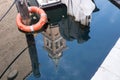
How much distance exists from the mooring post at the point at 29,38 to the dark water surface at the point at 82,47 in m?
0.21

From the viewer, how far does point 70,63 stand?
1195 centimetres

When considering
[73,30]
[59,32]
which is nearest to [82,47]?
[73,30]

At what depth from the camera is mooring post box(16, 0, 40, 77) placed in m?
11.7

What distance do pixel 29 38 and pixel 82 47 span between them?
3.15 m

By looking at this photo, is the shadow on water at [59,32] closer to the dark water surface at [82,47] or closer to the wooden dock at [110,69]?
the dark water surface at [82,47]

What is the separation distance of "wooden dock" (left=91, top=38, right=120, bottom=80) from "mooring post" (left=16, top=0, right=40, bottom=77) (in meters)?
3.45

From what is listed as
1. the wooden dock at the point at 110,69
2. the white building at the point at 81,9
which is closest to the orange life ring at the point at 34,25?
the white building at the point at 81,9

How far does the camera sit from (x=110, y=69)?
9.24 m

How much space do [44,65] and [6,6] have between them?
598 centimetres

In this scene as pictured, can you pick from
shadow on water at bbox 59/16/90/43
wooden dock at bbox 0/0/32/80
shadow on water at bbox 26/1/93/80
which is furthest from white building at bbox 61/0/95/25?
wooden dock at bbox 0/0/32/80

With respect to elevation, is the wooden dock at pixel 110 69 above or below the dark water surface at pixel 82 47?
above

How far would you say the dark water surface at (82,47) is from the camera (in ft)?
37.5

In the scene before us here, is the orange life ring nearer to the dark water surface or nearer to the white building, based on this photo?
the dark water surface

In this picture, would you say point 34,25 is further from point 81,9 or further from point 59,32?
point 81,9
